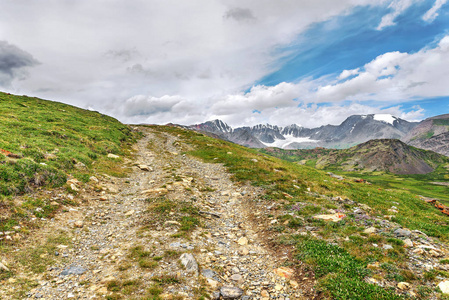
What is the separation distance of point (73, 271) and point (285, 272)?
10.4 m

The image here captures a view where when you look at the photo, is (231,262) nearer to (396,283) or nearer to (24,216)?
(396,283)

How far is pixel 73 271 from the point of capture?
9.55 meters

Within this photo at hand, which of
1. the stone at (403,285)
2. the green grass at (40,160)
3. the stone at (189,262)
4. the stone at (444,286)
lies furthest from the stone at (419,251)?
the green grass at (40,160)

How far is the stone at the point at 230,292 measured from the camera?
28.2 feet

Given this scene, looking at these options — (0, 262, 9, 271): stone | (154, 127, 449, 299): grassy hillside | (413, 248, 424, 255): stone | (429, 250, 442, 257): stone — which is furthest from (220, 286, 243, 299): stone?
(429, 250, 442, 257): stone

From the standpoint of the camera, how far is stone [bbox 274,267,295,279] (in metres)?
9.89

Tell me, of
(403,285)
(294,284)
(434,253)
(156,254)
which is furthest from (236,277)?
(434,253)

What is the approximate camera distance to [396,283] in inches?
340

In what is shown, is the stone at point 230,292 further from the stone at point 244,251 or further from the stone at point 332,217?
the stone at point 332,217

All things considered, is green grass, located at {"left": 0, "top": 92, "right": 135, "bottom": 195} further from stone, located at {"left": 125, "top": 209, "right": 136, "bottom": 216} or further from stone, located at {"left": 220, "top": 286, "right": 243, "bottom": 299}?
stone, located at {"left": 220, "top": 286, "right": 243, "bottom": 299}

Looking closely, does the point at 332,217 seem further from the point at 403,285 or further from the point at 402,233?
the point at 403,285

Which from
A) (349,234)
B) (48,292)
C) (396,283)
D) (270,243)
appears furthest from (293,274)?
(48,292)

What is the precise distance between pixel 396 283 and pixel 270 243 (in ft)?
20.6

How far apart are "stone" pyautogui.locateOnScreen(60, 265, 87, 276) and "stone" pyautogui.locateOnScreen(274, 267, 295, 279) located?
31.5ft
